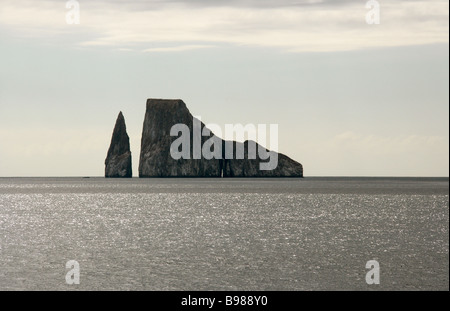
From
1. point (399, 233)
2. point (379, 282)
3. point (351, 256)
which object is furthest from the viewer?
point (399, 233)

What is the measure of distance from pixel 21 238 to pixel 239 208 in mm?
48473

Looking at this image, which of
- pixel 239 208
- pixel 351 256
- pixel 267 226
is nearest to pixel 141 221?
pixel 267 226

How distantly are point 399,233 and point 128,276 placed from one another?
36057 mm

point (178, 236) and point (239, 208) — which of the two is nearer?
point (178, 236)

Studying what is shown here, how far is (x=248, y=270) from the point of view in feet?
137

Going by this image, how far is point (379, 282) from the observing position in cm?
3762

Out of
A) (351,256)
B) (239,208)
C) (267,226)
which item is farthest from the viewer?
(239,208)

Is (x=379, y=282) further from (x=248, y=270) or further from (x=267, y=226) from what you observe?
(x=267, y=226)

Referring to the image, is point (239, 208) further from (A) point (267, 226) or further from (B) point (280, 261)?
Answer: (B) point (280, 261)
